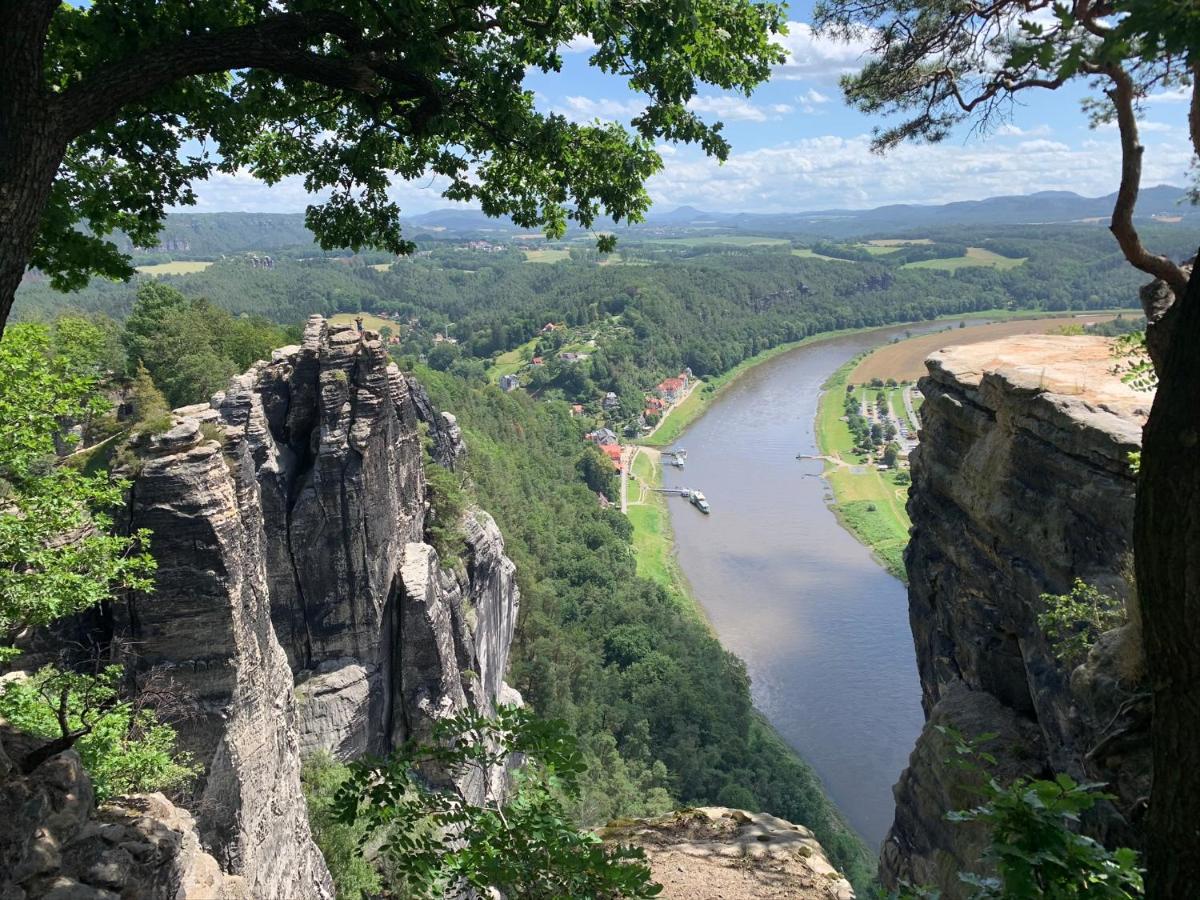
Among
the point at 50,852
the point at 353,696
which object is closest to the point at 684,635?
the point at 353,696

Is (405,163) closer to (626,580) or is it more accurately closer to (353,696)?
(353,696)

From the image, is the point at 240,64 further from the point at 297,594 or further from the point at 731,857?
the point at 297,594

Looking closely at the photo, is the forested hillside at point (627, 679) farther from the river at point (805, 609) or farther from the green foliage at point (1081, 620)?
the green foliage at point (1081, 620)

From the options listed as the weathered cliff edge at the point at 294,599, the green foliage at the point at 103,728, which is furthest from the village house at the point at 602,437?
the green foliage at the point at 103,728

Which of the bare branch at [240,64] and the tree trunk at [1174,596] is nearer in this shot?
the tree trunk at [1174,596]

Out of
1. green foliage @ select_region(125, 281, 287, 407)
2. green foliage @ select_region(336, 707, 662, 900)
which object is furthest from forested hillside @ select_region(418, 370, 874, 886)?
green foliage @ select_region(336, 707, 662, 900)

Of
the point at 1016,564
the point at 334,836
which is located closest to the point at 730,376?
the point at 334,836

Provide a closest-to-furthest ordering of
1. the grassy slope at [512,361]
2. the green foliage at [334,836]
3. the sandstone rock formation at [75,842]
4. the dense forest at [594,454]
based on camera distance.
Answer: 1. the sandstone rock formation at [75,842]
2. the green foliage at [334,836]
3. the dense forest at [594,454]
4. the grassy slope at [512,361]
